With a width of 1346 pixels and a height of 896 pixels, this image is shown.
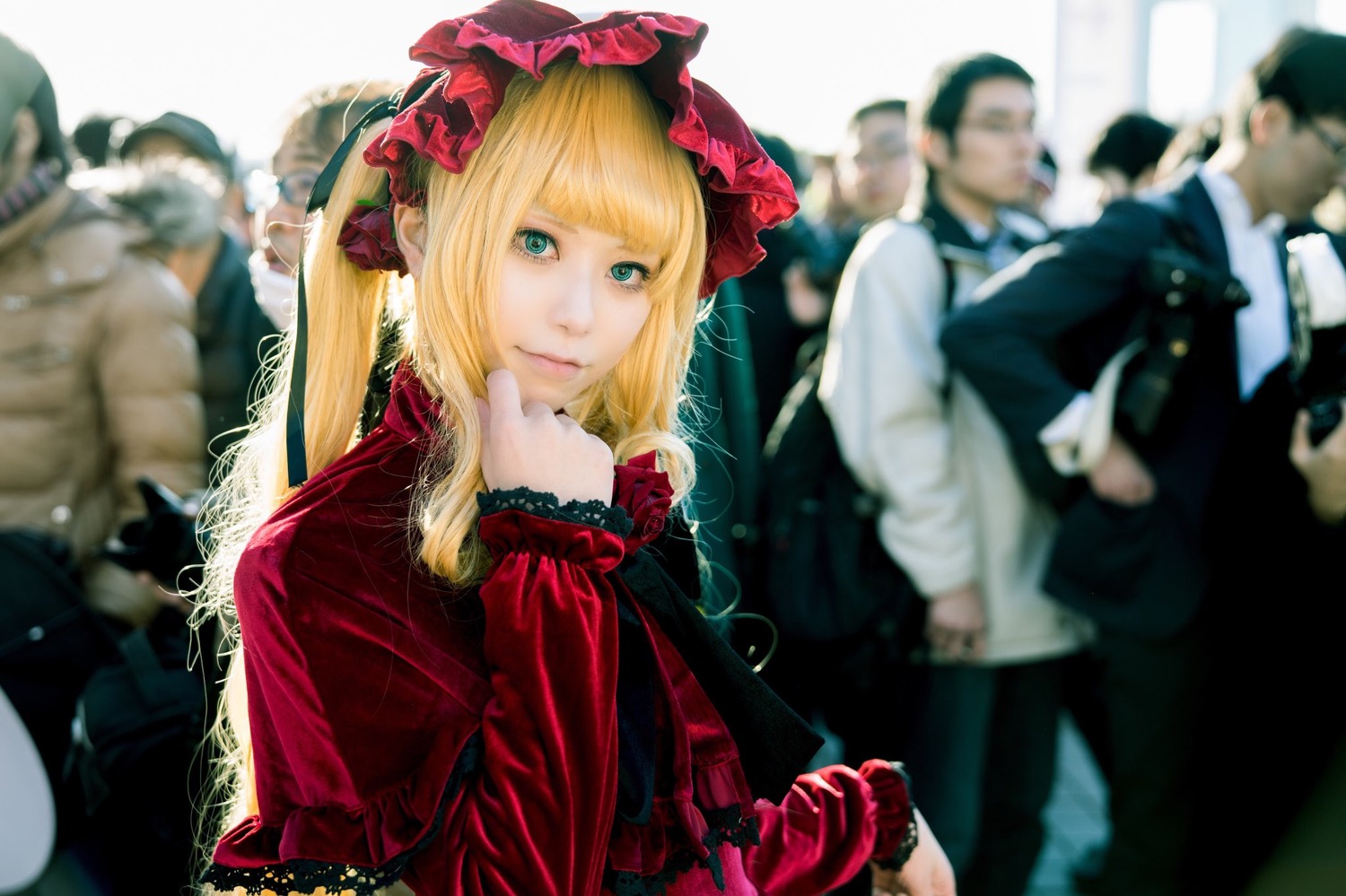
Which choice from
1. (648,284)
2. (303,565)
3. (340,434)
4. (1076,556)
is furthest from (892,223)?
(303,565)

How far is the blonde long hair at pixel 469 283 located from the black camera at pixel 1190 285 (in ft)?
4.74

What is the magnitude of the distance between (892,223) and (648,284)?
5.19 feet

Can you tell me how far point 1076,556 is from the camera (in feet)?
8.20

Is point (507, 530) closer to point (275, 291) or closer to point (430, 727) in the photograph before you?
point (430, 727)

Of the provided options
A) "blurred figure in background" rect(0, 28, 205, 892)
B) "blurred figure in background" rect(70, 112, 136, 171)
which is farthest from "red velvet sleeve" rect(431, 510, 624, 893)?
"blurred figure in background" rect(70, 112, 136, 171)

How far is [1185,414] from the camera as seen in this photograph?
248 cm

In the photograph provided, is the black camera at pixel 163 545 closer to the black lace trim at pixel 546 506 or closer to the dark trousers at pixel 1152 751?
the black lace trim at pixel 546 506

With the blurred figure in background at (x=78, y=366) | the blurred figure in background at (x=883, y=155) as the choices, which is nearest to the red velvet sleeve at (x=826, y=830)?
the blurred figure in background at (x=78, y=366)

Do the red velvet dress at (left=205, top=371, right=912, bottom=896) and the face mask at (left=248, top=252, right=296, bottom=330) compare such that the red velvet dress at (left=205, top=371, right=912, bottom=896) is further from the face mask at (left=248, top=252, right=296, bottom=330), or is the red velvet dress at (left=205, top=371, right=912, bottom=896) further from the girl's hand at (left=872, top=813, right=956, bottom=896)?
the face mask at (left=248, top=252, right=296, bottom=330)

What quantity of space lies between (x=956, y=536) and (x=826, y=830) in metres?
1.37

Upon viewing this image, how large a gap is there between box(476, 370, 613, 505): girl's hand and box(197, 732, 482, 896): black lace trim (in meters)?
0.28

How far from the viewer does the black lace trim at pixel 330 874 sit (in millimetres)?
1016

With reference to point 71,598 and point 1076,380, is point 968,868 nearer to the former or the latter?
point 1076,380

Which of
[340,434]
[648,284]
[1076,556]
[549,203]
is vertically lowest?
[1076,556]
